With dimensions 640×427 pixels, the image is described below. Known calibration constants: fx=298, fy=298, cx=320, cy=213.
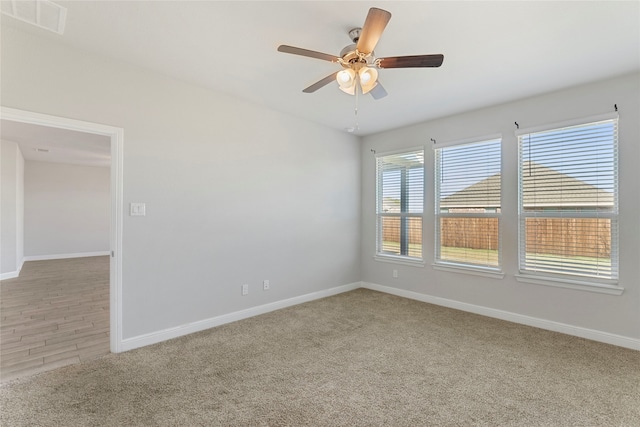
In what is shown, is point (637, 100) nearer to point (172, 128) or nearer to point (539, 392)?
point (539, 392)

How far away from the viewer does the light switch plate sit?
2.84 m

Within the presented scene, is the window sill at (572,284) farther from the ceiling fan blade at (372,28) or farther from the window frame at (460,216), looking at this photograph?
the ceiling fan blade at (372,28)

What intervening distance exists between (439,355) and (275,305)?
212 cm

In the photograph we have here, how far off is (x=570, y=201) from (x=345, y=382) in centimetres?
308

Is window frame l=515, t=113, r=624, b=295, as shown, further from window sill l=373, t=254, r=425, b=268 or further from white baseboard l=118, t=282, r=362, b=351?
white baseboard l=118, t=282, r=362, b=351

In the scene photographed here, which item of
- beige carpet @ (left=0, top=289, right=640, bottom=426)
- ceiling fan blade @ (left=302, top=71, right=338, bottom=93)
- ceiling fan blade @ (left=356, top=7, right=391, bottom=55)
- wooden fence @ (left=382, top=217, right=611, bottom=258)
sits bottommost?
beige carpet @ (left=0, top=289, right=640, bottom=426)

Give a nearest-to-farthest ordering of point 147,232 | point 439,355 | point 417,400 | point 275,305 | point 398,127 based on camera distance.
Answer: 1. point 417,400
2. point 439,355
3. point 147,232
4. point 275,305
5. point 398,127

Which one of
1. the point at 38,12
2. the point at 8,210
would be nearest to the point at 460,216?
the point at 38,12

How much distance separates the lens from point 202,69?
2.87m

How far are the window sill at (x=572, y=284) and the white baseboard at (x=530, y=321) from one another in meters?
0.41

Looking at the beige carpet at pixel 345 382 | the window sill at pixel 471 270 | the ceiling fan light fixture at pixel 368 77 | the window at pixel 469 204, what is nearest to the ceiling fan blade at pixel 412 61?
the ceiling fan light fixture at pixel 368 77

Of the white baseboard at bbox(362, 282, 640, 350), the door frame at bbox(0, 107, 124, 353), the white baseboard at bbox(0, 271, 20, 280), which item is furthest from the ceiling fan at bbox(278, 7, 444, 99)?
the white baseboard at bbox(0, 271, 20, 280)

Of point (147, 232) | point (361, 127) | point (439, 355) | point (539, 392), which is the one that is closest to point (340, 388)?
point (439, 355)

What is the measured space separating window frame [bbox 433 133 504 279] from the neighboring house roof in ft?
0.46
